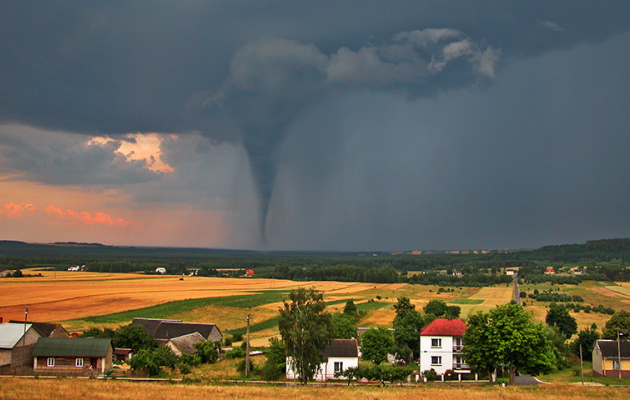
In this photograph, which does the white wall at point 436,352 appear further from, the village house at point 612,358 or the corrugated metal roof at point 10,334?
the corrugated metal roof at point 10,334

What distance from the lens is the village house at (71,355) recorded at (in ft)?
150

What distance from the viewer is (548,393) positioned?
34.7 metres

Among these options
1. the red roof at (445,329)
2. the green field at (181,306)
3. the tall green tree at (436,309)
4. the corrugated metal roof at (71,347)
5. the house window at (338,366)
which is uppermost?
the red roof at (445,329)

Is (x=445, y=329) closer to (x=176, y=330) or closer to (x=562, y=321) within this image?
(x=562, y=321)

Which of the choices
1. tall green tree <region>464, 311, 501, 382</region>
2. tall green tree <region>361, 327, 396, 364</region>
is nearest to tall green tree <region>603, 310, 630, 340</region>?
tall green tree <region>464, 311, 501, 382</region>

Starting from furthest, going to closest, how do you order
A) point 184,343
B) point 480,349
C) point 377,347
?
point 184,343 < point 377,347 < point 480,349

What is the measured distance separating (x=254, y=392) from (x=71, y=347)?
81.9 ft

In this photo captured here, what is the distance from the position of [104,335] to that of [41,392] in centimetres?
3144

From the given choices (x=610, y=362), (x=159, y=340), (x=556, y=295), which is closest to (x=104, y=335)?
(x=159, y=340)

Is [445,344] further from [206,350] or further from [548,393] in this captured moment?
[206,350]

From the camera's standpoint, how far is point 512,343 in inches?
1678

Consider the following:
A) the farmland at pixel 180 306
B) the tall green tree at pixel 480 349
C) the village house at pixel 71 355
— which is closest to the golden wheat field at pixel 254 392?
the tall green tree at pixel 480 349

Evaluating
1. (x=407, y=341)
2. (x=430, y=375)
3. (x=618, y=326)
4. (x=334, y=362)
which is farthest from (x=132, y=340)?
(x=618, y=326)

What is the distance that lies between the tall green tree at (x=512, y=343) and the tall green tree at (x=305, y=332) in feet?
50.2
